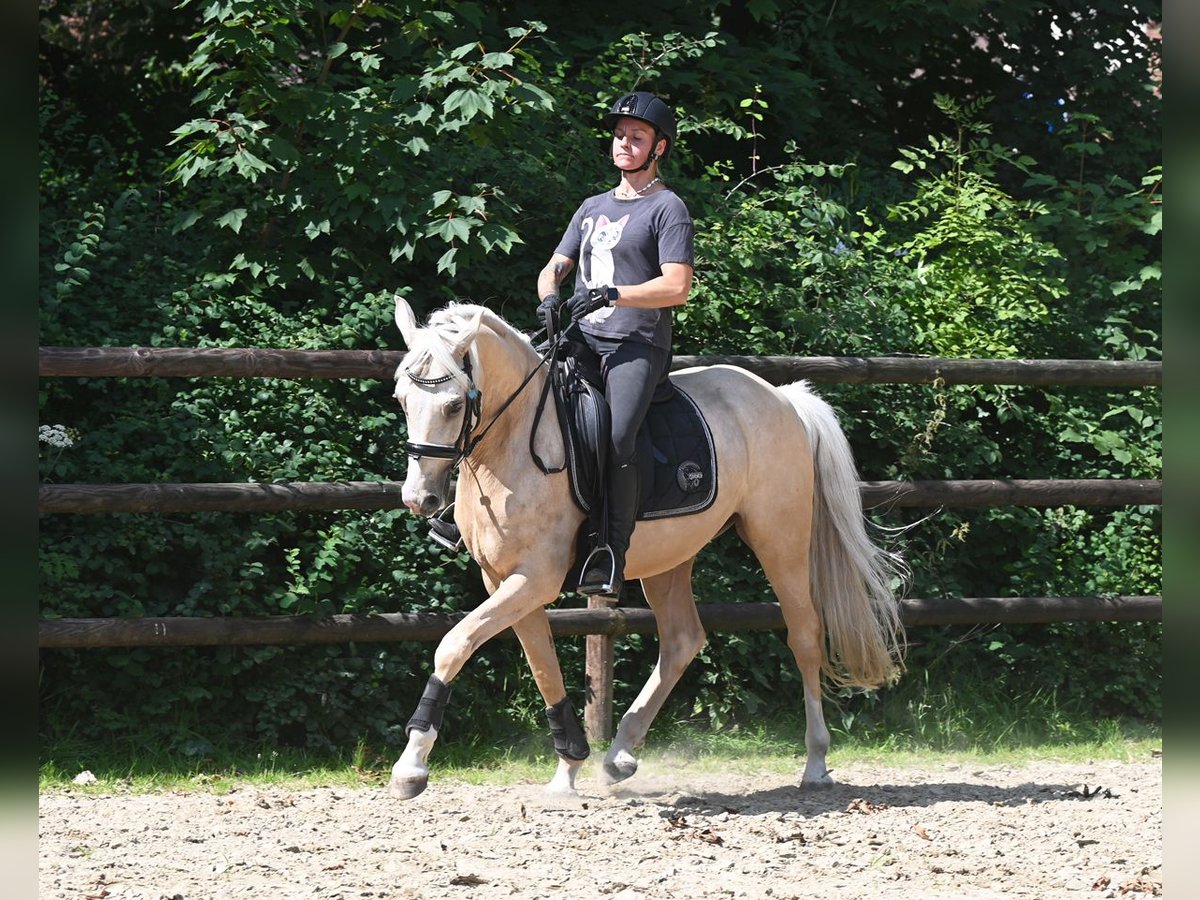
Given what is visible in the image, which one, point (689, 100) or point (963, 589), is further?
point (689, 100)

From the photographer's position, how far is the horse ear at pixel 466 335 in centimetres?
459

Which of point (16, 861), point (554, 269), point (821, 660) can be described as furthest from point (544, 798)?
point (16, 861)

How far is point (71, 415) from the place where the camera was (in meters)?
6.28

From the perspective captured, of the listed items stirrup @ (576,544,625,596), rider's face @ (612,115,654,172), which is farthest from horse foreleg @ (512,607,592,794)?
rider's face @ (612,115,654,172)

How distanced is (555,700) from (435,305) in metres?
2.50

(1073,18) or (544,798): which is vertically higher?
(1073,18)

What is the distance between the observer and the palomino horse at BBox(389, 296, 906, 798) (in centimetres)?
460

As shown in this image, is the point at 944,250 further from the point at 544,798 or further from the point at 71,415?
the point at 71,415

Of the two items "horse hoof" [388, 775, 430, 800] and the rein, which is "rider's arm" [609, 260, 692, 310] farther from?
"horse hoof" [388, 775, 430, 800]

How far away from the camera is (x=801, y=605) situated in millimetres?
5836

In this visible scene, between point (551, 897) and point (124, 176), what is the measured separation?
5.65m

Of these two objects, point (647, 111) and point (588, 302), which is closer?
point (588, 302)

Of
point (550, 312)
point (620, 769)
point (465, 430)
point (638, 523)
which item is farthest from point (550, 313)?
point (620, 769)

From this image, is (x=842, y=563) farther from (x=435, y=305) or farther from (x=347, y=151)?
(x=347, y=151)
